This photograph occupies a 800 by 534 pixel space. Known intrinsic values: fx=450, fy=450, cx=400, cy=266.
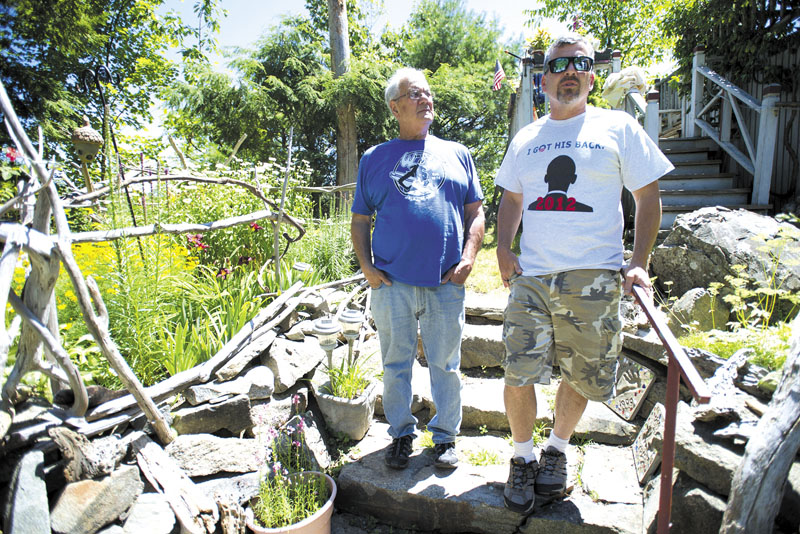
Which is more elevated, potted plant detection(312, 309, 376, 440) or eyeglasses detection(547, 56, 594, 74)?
eyeglasses detection(547, 56, 594, 74)

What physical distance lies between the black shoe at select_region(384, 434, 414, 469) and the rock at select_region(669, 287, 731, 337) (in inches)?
80.1

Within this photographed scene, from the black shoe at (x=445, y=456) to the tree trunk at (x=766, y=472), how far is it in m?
1.12

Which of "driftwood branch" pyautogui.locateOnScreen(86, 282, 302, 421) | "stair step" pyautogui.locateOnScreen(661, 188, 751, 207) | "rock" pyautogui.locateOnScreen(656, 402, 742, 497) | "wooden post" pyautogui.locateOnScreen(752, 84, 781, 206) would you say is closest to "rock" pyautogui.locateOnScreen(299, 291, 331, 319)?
"driftwood branch" pyautogui.locateOnScreen(86, 282, 302, 421)

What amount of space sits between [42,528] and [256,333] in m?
1.42

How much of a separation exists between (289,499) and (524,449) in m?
1.07

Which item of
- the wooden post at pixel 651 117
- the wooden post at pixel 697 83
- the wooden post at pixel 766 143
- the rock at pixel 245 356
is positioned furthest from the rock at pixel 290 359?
the wooden post at pixel 697 83

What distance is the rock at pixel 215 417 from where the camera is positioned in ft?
7.03

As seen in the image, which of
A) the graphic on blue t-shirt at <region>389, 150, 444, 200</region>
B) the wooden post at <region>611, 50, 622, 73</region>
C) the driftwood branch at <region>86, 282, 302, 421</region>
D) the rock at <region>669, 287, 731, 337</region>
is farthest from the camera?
the wooden post at <region>611, 50, 622, 73</region>

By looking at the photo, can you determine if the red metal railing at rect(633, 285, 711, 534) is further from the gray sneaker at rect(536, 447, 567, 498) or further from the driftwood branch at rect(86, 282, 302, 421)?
the driftwood branch at rect(86, 282, 302, 421)

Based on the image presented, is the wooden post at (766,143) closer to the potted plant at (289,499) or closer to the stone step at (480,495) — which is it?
the stone step at (480,495)

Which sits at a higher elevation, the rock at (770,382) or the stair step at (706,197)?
the stair step at (706,197)

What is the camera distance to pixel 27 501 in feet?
4.64

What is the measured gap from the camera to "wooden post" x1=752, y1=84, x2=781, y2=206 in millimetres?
4613

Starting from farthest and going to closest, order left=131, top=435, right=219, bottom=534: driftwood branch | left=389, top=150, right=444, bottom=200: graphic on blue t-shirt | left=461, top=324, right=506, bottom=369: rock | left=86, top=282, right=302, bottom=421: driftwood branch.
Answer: left=461, top=324, right=506, bottom=369: rock, left=389, top=150, right=444, bottom=200: graphic on blue t-shirt, left=86, top=282, right=302, bottom=421: driftwood branch, left=131, top=435, right=219, bottom=534: driftwood branch
